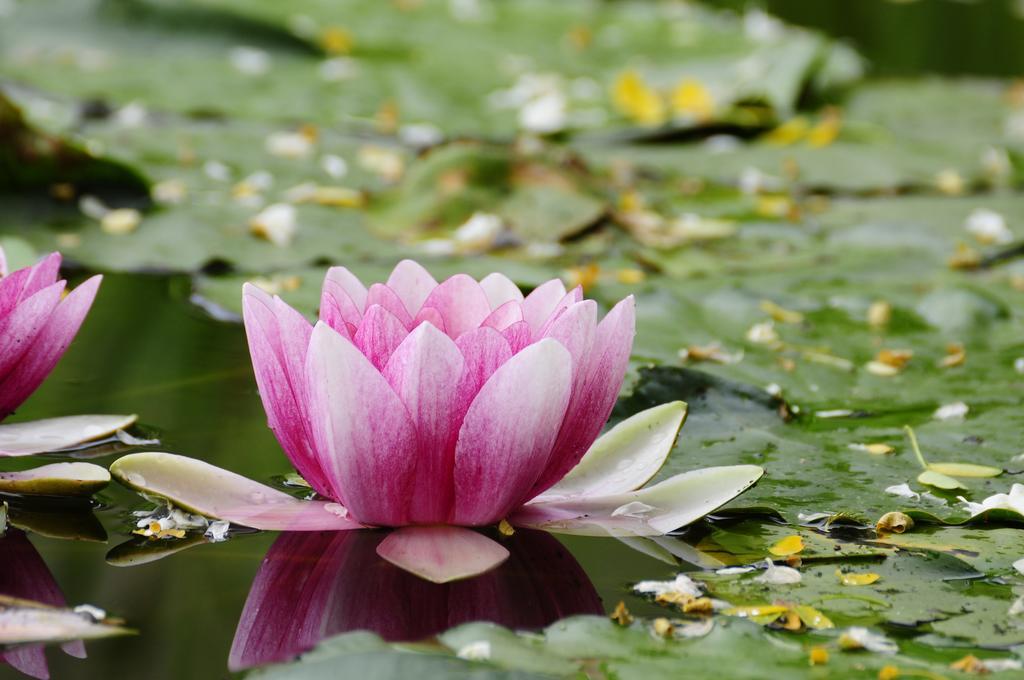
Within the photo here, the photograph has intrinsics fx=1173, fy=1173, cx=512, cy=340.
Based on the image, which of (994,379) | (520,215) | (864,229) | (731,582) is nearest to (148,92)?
(520,215)

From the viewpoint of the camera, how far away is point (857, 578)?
0.87 metres

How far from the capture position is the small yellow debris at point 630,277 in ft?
5.75

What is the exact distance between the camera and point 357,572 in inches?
34.8

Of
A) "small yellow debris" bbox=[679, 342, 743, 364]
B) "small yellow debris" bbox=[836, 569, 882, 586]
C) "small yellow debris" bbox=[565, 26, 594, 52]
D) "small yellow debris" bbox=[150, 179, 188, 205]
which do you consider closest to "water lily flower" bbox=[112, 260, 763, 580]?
"small yellow debris" bbox=[836, 569, 882, 586]

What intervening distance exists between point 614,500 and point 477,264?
2.81ft

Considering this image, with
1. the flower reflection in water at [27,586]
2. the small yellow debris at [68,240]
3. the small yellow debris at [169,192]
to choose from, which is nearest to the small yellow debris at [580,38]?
the small yellow debris at [169,192]

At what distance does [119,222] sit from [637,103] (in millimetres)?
1395

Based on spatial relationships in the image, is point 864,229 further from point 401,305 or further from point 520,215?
point 401,305

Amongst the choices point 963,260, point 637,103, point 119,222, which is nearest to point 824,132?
point 637,103

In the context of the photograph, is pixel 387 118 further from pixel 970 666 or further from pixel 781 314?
pixel 970 666

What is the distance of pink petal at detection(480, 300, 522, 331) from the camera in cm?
98

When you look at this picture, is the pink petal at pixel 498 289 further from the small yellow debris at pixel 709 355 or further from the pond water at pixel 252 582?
the small yellow debris at pixel 709 355

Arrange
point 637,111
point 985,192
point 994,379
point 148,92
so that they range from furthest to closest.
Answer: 1. point 637,111
2. point 148,92
3. point 985,192
4. point 994,379

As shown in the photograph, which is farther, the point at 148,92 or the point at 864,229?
the point at 148,92
